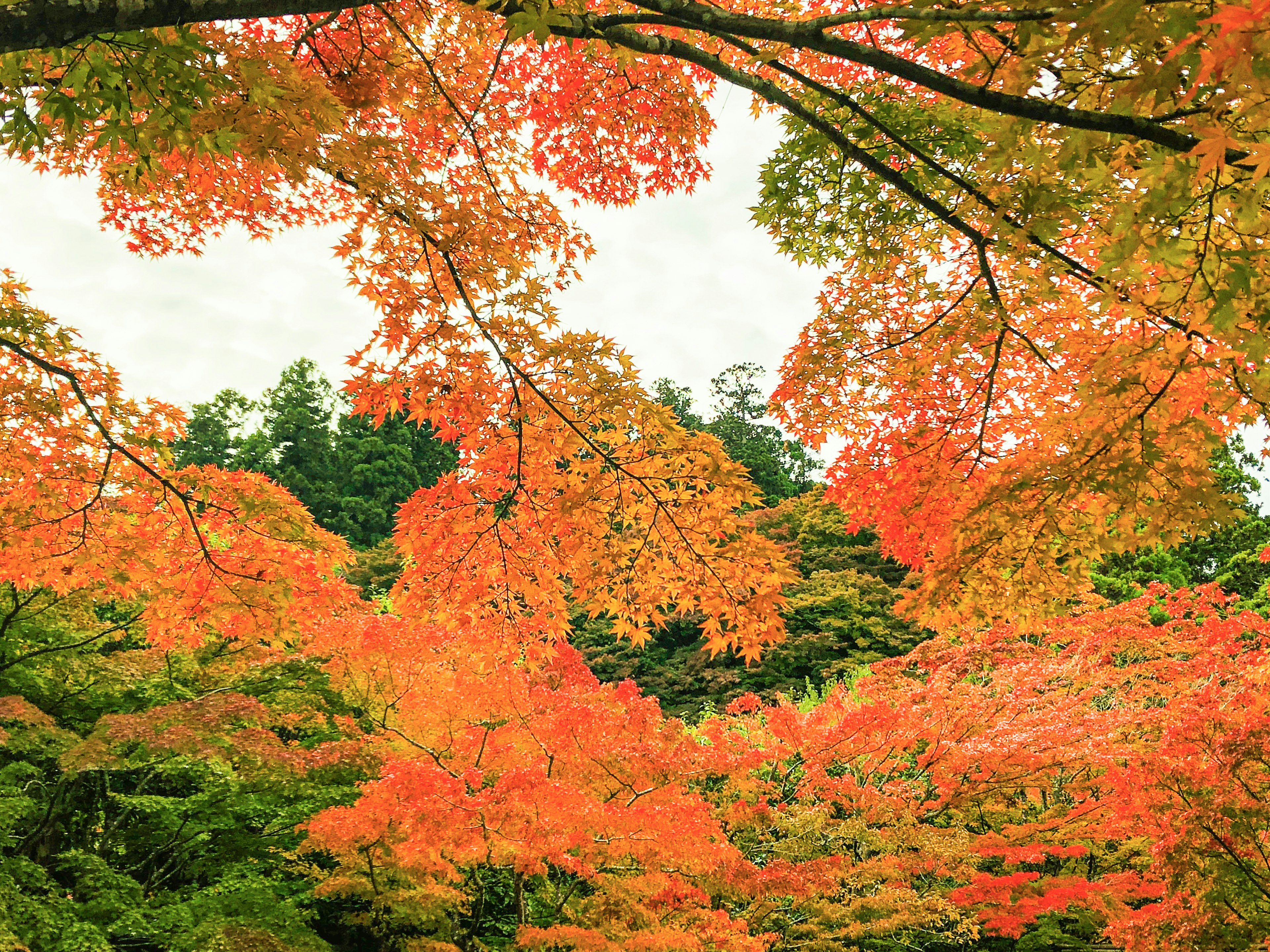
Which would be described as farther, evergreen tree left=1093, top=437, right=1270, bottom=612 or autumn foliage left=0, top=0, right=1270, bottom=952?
evergreen tree left=1093, top=437, right=1270, bottom=612

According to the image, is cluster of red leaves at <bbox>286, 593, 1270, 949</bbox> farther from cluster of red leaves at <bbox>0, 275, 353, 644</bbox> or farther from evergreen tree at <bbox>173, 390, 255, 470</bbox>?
evergreen tree at <bbox>173, 390, 255, 470</bbox>

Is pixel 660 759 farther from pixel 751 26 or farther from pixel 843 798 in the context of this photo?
pixel 751 26

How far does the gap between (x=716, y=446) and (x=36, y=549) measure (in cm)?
421

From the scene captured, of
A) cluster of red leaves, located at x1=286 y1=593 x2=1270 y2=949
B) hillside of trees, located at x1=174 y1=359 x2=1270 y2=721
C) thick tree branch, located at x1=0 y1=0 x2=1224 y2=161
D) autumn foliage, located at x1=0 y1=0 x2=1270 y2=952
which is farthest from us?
hillside of trees, located at x1=174 y1=359 x2=1270 y2=721

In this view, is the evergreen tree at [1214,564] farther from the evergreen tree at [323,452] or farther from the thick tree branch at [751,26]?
the evergreen tree at [323,452]

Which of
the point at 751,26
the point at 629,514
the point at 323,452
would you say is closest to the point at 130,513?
the point at 629,514

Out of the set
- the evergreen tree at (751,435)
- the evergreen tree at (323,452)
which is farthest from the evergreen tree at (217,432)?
the evergreen tree at (751,435)

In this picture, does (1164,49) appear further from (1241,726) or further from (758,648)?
(1241,726)

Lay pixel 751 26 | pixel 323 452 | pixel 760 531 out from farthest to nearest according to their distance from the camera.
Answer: pixel 323 452, pixel 760 531, pixel 751 26

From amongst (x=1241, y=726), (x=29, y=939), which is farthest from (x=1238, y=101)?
(x=29, y=939)

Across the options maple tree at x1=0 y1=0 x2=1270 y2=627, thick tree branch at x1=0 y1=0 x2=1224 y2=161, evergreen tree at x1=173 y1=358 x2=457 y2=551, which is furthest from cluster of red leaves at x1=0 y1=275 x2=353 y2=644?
evergreen tree at x1=173 y1=358 x2=457 y2=551

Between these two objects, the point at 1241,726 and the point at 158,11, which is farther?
the point at 1241,726

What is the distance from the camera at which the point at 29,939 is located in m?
4.73

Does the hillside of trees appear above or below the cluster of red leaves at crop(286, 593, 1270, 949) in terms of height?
above
